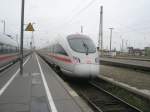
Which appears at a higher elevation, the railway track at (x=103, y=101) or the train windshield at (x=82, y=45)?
the train windshield at (x=82, y=45)

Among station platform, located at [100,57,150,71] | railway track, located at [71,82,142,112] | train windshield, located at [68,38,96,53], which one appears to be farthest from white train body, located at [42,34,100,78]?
station platform, located at [100,57,150,71]

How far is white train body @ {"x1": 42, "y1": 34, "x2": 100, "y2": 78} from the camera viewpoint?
12.1 m

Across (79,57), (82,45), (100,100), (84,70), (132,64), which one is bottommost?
(100,100)

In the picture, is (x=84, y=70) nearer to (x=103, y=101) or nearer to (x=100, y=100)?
(x=100, y=100)

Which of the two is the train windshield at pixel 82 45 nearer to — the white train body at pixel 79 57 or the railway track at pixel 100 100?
the white train body at pixel 79 57

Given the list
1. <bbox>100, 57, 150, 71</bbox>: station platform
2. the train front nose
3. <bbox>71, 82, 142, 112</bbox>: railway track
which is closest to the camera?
<bbox>71, 82, 142, 112</bbox>: railway track

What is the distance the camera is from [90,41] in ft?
45.6

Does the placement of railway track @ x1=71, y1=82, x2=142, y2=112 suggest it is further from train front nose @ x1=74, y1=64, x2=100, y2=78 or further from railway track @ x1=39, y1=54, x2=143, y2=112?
train front nose @ x1=74, y1=64, x2=100, y2=78

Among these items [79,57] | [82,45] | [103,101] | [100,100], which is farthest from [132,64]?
[103,101]

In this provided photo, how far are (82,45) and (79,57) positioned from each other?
44.5 inches

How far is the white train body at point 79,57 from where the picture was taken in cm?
1210

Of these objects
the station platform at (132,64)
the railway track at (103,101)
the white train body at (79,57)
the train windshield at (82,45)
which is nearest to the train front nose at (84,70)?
the white train body at (79,57)

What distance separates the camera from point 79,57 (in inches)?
490

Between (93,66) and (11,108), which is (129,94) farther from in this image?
(11,108)
